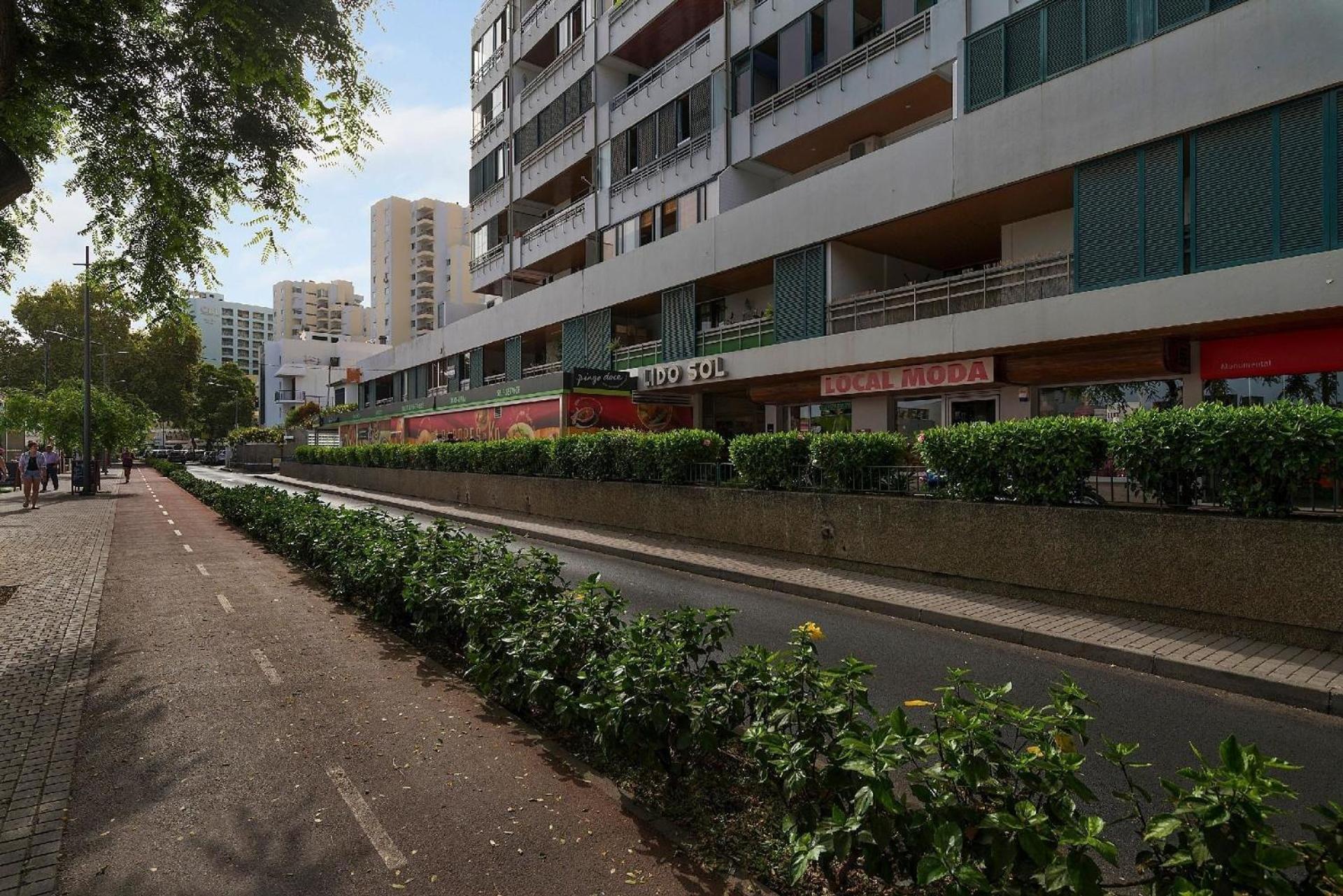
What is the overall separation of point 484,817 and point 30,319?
6935cm

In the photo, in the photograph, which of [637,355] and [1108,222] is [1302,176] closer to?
[1108,222]

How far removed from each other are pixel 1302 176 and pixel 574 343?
22482mm

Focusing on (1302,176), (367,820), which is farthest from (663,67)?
(367,820)

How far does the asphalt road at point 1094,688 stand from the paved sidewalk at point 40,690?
499cm

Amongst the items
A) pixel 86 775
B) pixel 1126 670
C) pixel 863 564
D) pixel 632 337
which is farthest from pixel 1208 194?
pixel 632 337

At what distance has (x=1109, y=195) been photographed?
44.4ft

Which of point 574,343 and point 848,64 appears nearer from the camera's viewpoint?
point 848,64

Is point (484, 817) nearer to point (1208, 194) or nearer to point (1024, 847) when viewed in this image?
point (1024, 847)

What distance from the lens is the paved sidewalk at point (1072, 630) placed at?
5.82m

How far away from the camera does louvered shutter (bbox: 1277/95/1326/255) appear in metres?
11.1

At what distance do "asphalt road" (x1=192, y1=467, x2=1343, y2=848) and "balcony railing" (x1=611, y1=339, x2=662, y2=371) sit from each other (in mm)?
16096

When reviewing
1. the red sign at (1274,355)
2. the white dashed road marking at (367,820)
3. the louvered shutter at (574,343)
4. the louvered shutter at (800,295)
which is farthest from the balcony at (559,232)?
the white dashed road marking at (367,820)

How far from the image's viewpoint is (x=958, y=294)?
16.0m

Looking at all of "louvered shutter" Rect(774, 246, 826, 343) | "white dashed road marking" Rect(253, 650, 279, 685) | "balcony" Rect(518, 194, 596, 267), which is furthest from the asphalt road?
"balcony" Rect(518, 194, 596, 267)
